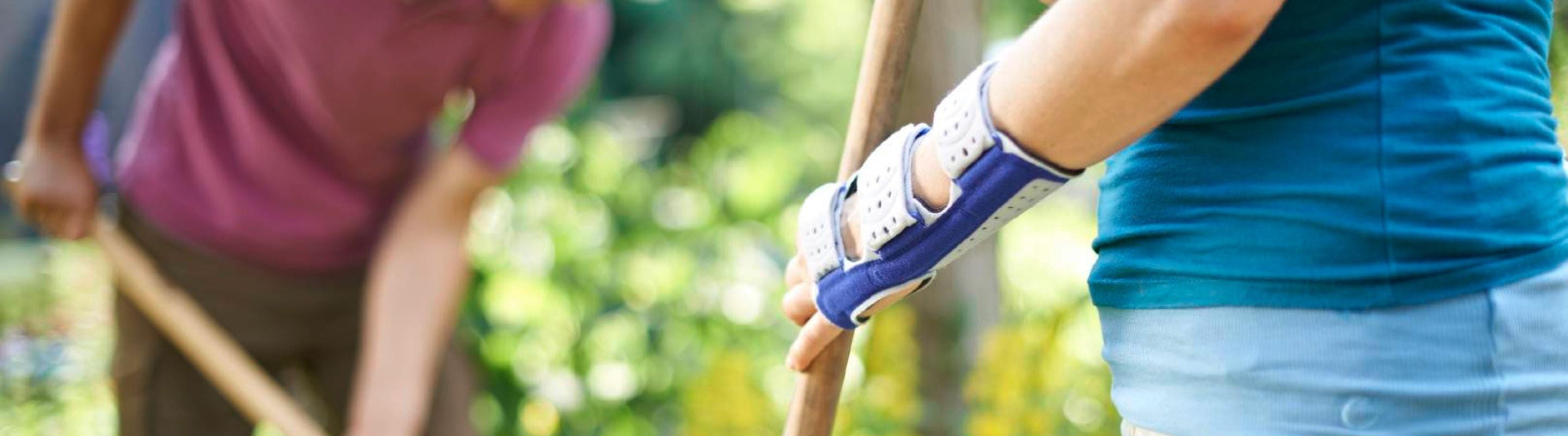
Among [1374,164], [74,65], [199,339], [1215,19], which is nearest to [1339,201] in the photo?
[1374,164]

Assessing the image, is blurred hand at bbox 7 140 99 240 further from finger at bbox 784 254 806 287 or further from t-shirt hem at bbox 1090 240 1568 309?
t-shirt hem at bbox 1090 240 1568 309

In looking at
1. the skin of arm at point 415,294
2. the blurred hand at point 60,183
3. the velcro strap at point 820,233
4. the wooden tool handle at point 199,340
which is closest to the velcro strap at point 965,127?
the velcro strap at point 820,233

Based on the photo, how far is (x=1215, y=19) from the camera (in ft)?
2.30

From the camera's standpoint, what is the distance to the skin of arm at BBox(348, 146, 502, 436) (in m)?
2.13

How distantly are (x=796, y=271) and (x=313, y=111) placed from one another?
51.8 inches

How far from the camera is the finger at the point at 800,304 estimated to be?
40.8 inches

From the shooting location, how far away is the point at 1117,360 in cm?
93

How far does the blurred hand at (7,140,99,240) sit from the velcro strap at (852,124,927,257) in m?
1.72

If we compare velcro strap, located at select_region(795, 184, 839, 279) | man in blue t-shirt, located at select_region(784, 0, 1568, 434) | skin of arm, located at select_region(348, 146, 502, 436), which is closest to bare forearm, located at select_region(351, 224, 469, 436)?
skin of arm, located at select_region(348, 146, 502, 436)

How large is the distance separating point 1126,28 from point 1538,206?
0.30 meters

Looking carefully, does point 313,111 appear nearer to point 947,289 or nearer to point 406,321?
point 406,321

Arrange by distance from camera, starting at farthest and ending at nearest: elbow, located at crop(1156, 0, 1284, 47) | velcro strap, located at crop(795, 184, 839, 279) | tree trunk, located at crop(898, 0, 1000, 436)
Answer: tree trunk, located at crop(898, 0, 1000, 436) → velcro strap, located at crop(795, 184, 839, 279) → elbow, located at crop(1156, 0, 1284, 47)

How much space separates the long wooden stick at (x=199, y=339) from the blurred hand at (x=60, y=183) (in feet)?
0.12

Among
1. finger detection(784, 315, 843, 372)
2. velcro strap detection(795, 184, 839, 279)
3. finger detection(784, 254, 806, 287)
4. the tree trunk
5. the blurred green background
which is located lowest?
the blurred green background
